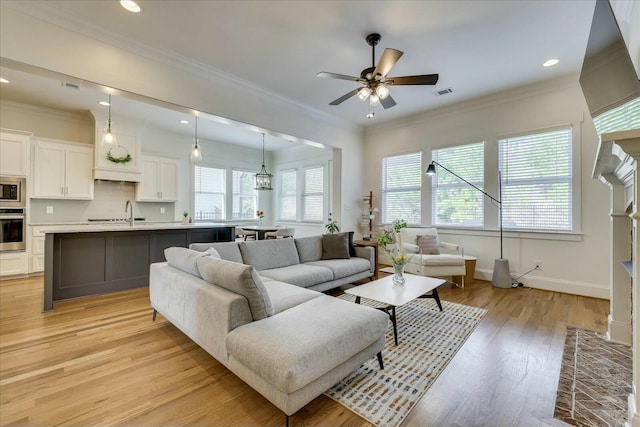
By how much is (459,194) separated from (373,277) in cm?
223

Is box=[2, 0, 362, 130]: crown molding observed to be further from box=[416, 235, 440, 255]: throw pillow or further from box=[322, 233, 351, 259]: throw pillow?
box=[416, 235, 440, 255]: throw pillow

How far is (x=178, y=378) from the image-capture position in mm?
1976

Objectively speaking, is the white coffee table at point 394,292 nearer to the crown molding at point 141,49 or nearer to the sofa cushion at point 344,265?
the sofa cushion at point 344,265

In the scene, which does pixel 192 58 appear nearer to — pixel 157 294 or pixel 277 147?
pixel 157 294

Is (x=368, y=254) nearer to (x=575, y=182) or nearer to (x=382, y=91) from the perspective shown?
(x=382, y=91)

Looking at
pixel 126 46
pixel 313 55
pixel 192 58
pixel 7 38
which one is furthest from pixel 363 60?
pixel 7 38

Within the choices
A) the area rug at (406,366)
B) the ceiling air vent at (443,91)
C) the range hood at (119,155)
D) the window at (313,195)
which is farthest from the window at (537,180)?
the range hood at (119,155)

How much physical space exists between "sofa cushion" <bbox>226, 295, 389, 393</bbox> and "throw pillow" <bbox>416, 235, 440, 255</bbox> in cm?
305

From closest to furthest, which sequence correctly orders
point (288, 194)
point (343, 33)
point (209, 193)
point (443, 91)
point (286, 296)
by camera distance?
point (286, 296)
point (343, 33)
point (443, 91)
point (209, 193)
point (288, 194)

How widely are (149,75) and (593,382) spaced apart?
5.05 meters

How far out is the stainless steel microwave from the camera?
179 inches

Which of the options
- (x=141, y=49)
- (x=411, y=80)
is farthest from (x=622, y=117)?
(x=141, y=49)

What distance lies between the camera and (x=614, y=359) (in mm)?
2252

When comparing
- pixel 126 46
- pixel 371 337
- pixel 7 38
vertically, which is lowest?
pixel 371 337
